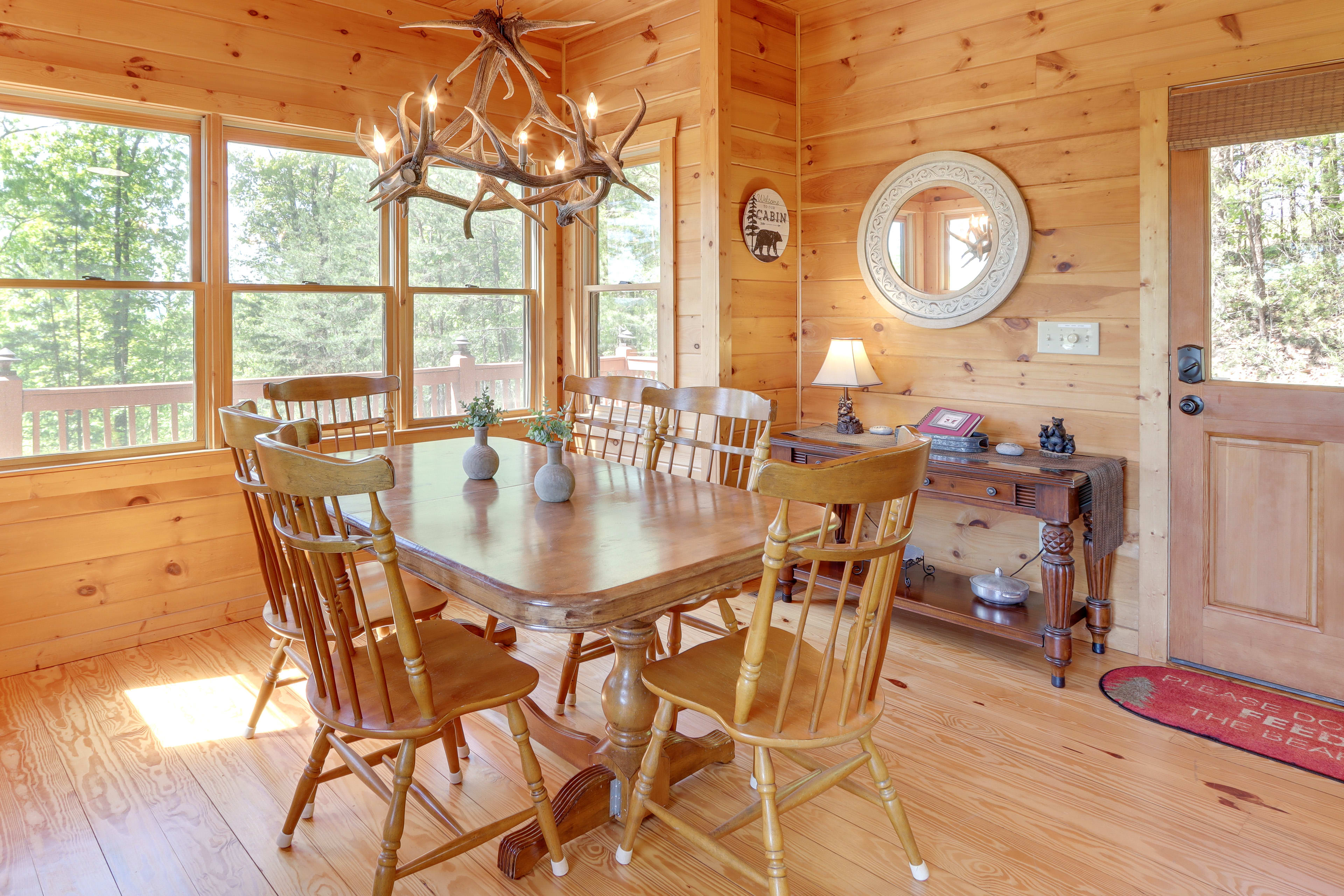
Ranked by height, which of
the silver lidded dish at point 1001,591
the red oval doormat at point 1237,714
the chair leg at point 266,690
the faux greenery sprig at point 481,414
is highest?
the faux greenery sprig at point 481,414

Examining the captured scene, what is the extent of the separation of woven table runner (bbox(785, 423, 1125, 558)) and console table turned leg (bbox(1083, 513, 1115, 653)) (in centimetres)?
8

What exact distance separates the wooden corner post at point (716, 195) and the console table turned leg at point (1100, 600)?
170 cm

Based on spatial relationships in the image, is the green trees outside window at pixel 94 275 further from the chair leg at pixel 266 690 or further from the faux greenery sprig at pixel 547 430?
the faux greenery sprig at pixel 547 430

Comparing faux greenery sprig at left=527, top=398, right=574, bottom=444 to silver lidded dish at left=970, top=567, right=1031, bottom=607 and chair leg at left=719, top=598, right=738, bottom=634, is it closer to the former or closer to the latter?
chair leg at left=719, top=598, right=738, bottom=634

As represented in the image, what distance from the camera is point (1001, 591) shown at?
3.20m

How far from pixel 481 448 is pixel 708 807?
124 centimetres

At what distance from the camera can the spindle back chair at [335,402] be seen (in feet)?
9.91

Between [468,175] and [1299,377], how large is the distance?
362cm

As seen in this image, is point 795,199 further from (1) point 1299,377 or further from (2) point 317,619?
(2) point 317,619

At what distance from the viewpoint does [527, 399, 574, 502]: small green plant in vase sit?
7.51 feet

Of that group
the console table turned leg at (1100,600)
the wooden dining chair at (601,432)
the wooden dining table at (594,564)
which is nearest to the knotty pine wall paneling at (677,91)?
the wooden dining chair at (601,432)

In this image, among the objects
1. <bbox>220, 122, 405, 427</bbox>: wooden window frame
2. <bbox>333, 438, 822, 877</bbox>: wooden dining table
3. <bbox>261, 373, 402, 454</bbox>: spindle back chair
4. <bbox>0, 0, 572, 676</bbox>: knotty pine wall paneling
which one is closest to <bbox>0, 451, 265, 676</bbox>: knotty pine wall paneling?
<bbox>0, 0, 572, 676</bbox>: knotty pine wall paneling

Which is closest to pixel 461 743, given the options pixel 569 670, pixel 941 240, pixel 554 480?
pixel 569 670

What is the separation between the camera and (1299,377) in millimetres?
2760
